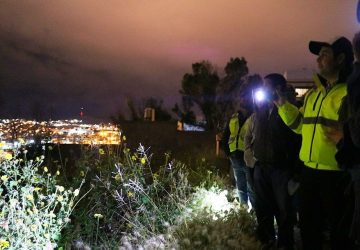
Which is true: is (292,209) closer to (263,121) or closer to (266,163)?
(266,163)

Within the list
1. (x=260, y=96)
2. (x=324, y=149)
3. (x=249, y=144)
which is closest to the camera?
(x=324, y=149)

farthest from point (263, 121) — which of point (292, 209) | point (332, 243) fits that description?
point (332, 243)

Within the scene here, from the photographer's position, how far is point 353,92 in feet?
7.87

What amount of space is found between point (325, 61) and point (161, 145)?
1348 centimetres

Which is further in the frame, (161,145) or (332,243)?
(161,145)

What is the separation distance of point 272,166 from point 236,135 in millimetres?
1505

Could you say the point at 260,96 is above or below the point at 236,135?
above

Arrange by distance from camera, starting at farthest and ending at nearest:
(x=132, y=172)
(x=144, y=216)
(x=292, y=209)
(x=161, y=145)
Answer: (x=161, y=145), (x=132, y=172), (x=144, y=216), (x=292, y=209)

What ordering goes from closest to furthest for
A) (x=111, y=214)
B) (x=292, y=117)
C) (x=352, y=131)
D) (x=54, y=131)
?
(x=352, y=131)
(x=292, y=117)
(x=111, y=214)
(x=54, y=131)

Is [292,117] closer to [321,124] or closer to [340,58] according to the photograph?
[321,124]

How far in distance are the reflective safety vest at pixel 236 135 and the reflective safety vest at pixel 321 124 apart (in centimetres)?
201

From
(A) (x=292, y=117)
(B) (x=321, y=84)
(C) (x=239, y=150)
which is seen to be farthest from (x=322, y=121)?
(C) (x=239, y=150)

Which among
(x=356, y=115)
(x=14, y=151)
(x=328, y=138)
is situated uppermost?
(x=356, y=115)

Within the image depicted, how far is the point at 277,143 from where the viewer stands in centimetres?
393
